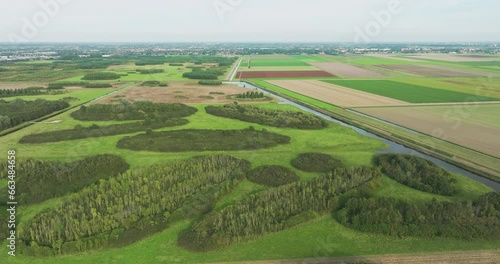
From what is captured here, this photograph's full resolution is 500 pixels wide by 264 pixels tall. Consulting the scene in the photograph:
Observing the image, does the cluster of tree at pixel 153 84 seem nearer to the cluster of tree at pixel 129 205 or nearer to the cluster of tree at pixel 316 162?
the cluster of tree at pixel 129 205

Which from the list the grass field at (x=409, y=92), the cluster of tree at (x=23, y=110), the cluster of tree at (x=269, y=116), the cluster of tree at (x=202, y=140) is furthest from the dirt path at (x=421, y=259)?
the grass field at (x=409, y=92)

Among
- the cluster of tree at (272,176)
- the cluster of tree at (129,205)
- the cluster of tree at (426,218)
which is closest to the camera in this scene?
the cluster of tree at (129,205)

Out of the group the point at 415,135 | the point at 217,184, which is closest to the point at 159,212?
the point at 217,184

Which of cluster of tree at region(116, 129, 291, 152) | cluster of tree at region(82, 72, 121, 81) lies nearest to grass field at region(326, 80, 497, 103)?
cluster of tree at region(116, 129, 291, 152)

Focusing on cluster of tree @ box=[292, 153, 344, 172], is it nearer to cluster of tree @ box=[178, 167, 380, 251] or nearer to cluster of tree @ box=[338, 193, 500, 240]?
cluster of tree @ box=[178, 167, 380, 251]

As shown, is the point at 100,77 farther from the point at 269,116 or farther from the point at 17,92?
the point at 269,116

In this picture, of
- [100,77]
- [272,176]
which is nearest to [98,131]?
[272,176]
